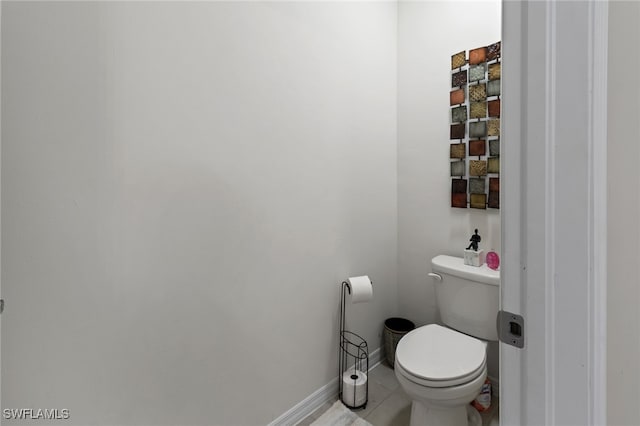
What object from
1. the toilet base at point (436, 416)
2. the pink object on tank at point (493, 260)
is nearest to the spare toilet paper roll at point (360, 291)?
the toilet base at point (436, 416)

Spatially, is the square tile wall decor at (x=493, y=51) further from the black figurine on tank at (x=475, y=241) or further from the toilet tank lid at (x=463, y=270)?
the toilet tank lid at (x=463, y=270)

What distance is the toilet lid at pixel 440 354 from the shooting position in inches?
51.9

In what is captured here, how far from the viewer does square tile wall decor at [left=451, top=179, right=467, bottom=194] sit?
5.99ft

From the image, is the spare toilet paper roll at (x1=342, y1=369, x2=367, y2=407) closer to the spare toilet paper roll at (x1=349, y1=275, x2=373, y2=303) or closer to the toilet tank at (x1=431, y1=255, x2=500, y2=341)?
the spare toilet paper roll at (x1=349, y1=275, x2=373, y2=303)

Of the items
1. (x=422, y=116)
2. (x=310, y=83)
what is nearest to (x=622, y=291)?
(x=310, y=83)

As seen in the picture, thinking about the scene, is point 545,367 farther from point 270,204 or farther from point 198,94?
point 198,94

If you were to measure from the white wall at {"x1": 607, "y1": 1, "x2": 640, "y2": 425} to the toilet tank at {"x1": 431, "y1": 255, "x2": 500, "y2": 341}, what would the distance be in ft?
3.19

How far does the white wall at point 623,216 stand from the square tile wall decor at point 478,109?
1.19 meters

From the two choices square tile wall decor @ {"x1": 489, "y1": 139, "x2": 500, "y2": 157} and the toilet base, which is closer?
the toilet base

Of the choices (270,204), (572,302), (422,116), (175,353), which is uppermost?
(422,116)

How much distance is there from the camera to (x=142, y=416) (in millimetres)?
1099

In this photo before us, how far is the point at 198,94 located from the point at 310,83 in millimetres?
576

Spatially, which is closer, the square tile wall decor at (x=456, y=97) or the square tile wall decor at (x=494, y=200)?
the square tile wall decor at (x=494, y=200)

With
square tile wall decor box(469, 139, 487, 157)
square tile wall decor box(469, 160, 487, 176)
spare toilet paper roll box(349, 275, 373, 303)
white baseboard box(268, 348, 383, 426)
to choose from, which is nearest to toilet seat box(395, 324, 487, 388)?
spare toilet paper roll box(349, 275, 373, 303)
